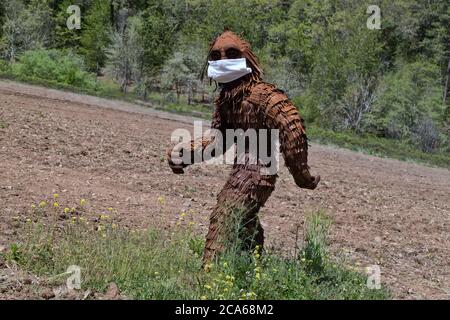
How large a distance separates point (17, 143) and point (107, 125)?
5.12 metres

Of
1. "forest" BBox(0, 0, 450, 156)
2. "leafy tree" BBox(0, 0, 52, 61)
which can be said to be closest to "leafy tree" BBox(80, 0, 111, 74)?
"forest" BBox(0, 0, 450, 156)

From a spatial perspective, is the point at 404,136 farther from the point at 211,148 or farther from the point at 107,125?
the point at 211,148

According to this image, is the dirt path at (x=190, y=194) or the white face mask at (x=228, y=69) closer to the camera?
the white face mask at (x=228, y=69)

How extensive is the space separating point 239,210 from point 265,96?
0.84m

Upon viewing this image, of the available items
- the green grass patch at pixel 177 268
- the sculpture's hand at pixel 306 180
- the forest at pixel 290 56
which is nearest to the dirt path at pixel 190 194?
the green grass patch at pixel 177 268

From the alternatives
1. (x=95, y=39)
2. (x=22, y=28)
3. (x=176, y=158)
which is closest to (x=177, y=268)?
(x=176, y=158)

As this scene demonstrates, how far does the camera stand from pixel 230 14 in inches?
1542

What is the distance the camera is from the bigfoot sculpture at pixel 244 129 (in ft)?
14.1

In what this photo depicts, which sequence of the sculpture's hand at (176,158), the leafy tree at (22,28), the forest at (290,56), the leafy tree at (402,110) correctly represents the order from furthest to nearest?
1. the leafy tree at (22,28)
2. the leafy tree at (402,110)
3. the forest at (290,56)
4. the sculpture's hand at (176,158)

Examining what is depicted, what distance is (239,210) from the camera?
4.30 m

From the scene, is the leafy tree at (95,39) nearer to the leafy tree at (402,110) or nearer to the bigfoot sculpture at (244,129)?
the leafy tree at (402,110)

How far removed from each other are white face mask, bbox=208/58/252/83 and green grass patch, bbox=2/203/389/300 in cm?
129

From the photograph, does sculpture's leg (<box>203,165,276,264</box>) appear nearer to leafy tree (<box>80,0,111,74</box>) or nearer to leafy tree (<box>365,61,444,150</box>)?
leafy tree (<box>365,61,444,150</box>)

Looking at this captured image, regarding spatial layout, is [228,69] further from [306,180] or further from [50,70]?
[50,70]
